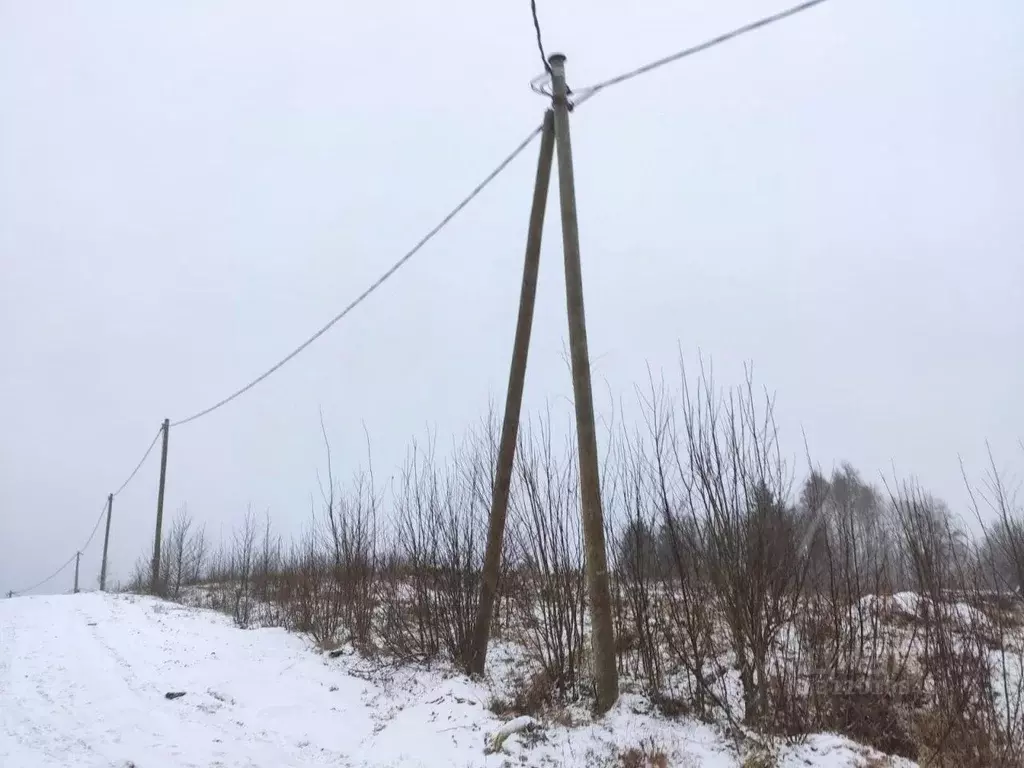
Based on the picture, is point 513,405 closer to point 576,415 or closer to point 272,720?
point 576,415

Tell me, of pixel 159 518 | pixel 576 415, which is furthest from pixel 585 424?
pixel 159 518

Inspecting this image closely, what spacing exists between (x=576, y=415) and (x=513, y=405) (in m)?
1.25

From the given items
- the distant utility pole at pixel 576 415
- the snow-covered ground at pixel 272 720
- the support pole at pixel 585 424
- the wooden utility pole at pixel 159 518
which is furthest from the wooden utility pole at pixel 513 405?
the wooden utility pole at pixel 159 518

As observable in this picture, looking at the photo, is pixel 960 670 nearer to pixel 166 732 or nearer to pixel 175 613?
pixel 166 732

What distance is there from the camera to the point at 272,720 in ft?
20.4

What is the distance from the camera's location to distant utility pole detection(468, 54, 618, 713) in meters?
5.46

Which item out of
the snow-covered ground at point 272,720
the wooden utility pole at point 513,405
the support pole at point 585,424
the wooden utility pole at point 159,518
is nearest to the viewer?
the snow-covered ground at point 272,720

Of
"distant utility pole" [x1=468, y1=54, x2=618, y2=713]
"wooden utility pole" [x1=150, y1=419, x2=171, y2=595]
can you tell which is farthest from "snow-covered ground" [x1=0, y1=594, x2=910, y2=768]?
"wooden utility pole" [x1=150, y1=419, x2=171, y2=595]

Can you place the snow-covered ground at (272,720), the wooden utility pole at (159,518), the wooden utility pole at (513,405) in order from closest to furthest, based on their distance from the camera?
the snow-covered ground at (272,720) < the wooden utility pole at (513,405) < the wooden utility pole at (159,518)

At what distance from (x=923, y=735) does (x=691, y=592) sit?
6.52 ft

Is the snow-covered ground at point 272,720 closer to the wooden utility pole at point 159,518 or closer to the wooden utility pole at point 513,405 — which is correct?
the wooden utility pole at point 513,405

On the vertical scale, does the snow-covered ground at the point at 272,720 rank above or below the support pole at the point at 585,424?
below

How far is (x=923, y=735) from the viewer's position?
4.87m

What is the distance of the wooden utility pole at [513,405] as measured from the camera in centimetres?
672
